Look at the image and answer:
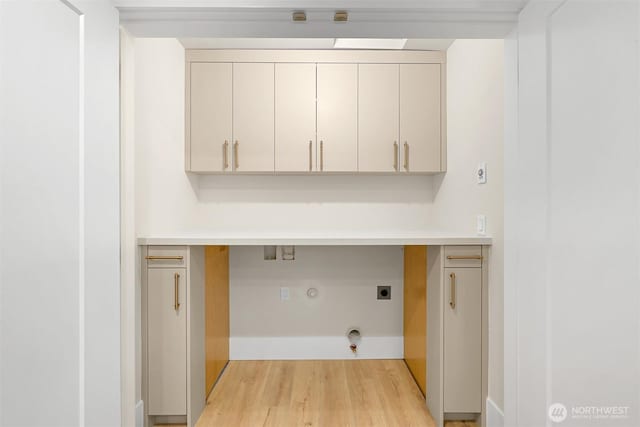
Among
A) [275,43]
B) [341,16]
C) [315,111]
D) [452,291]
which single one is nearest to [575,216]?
[341,16]

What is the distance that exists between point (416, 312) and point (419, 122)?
1.32 metres

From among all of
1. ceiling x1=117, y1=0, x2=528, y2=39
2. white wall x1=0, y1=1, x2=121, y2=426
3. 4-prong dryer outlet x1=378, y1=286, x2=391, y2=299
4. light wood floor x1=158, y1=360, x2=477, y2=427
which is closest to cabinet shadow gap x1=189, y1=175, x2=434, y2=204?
4-prong dryer outlet x1=378, y1=286, x2=391, y2=299

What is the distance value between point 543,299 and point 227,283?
2.24 meters

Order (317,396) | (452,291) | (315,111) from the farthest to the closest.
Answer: (315,111), (317,396), (452,291)

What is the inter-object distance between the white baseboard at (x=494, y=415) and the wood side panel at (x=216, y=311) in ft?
5.07

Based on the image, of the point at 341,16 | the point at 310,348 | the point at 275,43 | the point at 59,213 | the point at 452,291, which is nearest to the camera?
the point at 59,213

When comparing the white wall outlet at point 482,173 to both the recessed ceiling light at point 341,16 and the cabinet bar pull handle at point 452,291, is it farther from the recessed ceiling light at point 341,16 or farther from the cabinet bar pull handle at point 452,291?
the recessed ceiling light at point 341,16

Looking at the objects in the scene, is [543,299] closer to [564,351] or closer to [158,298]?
[564,351]

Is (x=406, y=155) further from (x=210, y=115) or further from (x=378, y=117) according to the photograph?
(x=210, y=115)

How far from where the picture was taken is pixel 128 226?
1619 millimetres

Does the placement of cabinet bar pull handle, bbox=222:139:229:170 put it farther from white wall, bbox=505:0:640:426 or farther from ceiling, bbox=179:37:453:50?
white wall, bbox=505:0:640:426

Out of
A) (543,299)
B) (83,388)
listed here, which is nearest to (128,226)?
(83,388)

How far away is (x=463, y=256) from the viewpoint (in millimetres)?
1931

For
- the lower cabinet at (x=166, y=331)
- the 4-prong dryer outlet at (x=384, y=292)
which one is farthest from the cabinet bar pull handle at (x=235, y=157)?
the 4-prong dryer outlet at (x=384, y=292)
